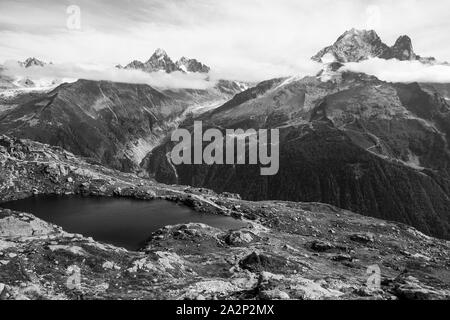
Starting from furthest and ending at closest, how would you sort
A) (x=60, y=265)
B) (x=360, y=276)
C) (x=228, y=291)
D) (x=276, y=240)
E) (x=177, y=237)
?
(x=276, y=240)
(x=177, y=237)
(x=360, y=276)
(x=60, y=265)
(x=228, y=291)

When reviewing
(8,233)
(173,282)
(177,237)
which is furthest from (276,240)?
(8,233)

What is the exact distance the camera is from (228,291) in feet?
332

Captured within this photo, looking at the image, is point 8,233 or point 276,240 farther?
point 276,240

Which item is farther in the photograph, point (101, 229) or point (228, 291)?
point (101, 229)

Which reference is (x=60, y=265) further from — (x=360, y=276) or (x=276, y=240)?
(x=276, y=240)

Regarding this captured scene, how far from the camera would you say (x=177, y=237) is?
591 feet
